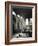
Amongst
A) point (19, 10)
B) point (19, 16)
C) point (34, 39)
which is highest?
point (19, 10)

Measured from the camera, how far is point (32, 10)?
4.83 feet

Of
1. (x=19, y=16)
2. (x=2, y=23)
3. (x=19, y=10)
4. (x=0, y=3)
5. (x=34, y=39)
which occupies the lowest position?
(x=34, y=39)

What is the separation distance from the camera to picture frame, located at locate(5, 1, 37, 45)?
1396mm

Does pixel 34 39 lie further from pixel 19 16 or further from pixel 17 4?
pixel 17 4

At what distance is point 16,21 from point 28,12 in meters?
0.27

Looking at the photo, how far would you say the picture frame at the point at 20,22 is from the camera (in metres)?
1.40

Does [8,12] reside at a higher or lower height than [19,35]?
higher

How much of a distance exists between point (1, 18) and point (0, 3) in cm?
25

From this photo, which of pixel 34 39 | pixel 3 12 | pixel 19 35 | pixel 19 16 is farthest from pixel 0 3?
pixel 34 39

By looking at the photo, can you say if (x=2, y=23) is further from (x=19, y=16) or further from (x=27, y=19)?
(x=27, y=19)

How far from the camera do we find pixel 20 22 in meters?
1.44

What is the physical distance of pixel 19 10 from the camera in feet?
4.75

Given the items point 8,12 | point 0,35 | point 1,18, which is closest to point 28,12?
point 8,12

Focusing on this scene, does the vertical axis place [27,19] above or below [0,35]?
above
